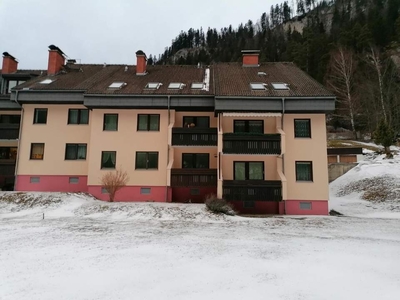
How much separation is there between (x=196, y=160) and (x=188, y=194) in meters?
2.70

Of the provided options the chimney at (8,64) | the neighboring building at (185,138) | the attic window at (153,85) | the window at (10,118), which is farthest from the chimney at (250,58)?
the chimney at (8,64)

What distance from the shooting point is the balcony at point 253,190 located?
18406 mm

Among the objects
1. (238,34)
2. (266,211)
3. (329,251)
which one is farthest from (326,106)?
(238,34)

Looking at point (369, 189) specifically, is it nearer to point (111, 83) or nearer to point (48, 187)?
point (111, 83)

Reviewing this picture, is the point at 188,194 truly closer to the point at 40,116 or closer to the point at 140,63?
the point at 140,63

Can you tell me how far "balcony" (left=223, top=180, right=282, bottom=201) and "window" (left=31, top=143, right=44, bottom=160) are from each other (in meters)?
15.1

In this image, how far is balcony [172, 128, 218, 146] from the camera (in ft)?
66.5

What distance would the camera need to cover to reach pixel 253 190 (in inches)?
727

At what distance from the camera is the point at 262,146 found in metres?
19.1

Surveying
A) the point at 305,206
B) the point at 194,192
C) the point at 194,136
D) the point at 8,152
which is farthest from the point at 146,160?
the point at 8,152

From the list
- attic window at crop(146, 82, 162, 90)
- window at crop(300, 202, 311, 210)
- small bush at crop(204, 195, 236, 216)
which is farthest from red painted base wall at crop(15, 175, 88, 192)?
window at crop(300, 202, 311, 210)

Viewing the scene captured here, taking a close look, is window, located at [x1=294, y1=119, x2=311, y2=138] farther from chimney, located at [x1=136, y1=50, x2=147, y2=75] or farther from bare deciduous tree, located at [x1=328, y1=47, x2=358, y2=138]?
bare deciduous tree, located at [x1=328, y1=47, x2=358, y2=138]

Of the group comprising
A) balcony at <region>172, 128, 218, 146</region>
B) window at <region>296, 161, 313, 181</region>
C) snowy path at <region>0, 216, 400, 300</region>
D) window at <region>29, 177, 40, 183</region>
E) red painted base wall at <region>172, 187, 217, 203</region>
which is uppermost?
balcony at <region>172, 128, 218, 146</region>

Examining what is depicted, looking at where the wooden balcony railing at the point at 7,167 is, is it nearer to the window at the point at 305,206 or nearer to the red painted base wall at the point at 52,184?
the red painted base wall at the point at 52,184
